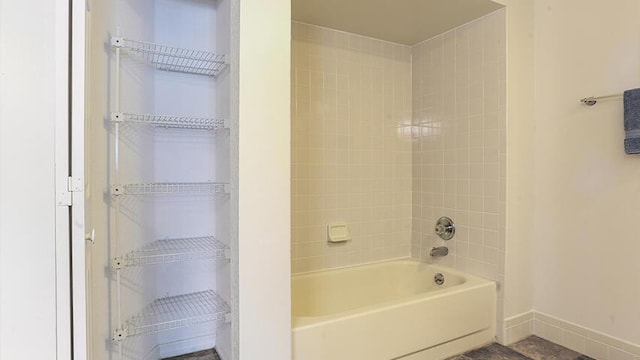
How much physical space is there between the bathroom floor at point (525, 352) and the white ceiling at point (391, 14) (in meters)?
2.12

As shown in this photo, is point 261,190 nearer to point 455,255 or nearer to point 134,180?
point 134,180

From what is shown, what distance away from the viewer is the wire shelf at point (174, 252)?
1.46 meters

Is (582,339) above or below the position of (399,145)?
below

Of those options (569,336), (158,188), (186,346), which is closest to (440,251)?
(569,336)

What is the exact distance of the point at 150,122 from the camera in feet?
5.13

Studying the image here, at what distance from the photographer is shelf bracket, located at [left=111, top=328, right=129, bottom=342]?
4.47 feet

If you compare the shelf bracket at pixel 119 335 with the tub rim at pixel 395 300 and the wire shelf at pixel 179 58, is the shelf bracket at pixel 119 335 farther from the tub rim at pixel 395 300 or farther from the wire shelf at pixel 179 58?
the wire shelf at pixel 179 58

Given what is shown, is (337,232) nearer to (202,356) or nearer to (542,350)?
(202,356)

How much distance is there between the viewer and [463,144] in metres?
2.48

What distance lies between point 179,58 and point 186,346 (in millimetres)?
1483

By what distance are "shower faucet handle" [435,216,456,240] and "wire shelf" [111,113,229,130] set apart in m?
1.72

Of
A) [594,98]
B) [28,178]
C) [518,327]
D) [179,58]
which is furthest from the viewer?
[518,327]

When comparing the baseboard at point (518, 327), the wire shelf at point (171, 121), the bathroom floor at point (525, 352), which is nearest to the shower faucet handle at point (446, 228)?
the baseboard at point (518, 327)

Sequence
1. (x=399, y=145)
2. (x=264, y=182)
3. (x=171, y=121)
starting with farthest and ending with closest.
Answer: (x=399, y=145), (x=171, y=121), (x=264, y=182)
